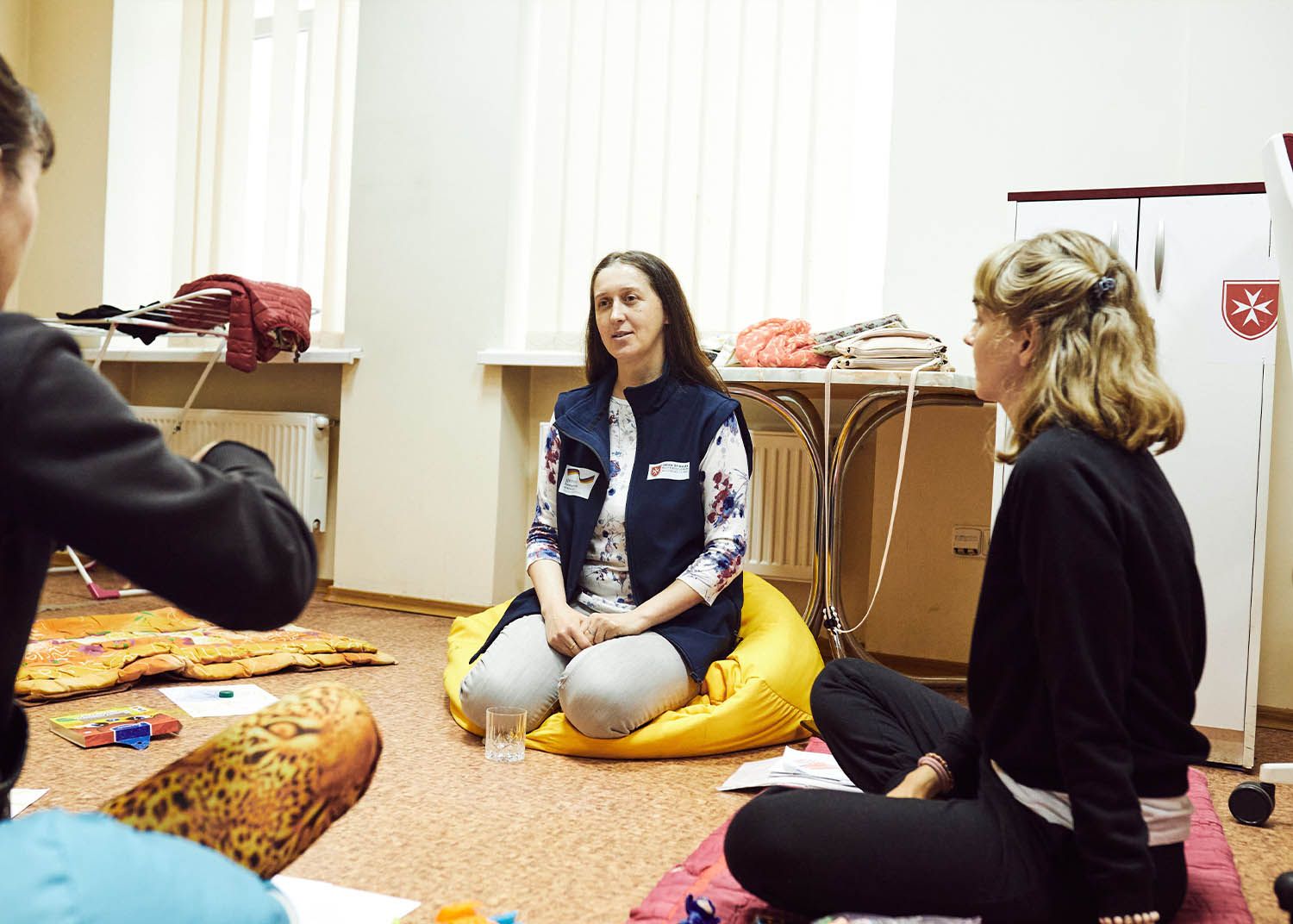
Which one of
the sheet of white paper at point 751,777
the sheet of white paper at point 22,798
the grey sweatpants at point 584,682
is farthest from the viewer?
the grey sweatpants at point 584,682

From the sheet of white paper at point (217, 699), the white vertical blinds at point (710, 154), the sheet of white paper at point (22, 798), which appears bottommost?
the sheet of white paper at point (217, 699)

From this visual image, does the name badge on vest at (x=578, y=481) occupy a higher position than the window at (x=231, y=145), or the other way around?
the window at (x=231, y=145)

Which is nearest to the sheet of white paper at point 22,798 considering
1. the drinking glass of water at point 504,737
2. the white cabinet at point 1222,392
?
the drinking glass of water at point 504,737

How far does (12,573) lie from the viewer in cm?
78

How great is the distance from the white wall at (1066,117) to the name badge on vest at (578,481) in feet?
3.98

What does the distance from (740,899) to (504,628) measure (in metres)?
1.22

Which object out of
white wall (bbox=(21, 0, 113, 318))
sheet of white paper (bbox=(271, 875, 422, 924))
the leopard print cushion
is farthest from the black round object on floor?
white wall (bbox=(21, 0, 113, 318))

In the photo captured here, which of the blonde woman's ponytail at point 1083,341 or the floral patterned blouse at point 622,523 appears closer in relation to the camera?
the blonde woman's ponytail at point 1083,341

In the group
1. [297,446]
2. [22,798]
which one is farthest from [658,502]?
[297,446]

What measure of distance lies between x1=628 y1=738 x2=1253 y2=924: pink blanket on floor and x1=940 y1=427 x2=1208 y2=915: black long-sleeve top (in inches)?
11.3

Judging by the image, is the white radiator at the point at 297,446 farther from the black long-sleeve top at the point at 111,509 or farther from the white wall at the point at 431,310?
the black long-sleeve top at the point at 111,509

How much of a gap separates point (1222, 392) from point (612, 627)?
55.7 inches

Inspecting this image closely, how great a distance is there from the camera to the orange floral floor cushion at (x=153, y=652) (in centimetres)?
260

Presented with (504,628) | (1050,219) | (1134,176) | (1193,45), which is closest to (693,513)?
(504,628)
